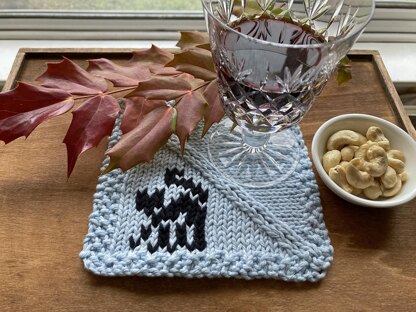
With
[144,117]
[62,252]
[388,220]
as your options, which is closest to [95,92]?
[144,117]

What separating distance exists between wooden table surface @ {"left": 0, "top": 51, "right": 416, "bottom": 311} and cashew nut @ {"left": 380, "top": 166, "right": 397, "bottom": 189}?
29 mm

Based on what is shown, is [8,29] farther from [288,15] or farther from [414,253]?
[414,253]

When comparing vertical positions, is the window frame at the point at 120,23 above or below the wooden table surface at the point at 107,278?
above

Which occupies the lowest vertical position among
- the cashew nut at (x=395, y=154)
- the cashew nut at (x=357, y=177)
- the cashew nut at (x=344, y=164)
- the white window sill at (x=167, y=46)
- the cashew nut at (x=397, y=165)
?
the cashew nut at (x=357, y=177)

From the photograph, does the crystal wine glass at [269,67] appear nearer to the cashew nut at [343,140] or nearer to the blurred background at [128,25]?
the cashew nut at [343,140]

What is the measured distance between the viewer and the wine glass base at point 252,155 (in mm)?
466

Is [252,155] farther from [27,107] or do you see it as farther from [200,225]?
[27,107]

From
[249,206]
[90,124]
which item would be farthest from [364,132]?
[90,124]

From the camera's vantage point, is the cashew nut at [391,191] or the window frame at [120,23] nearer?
the cashew nut at [391,191]

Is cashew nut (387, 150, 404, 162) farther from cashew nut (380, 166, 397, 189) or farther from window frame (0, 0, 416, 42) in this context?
window frame (0, 0, 416, 42)

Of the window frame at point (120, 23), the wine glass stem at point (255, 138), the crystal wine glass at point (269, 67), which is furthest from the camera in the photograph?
the window frame at point (120, 23)

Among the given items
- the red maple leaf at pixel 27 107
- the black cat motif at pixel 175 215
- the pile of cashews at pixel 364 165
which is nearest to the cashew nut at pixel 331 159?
the pile of cashews at pixel 364 165

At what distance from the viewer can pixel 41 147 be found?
482mm

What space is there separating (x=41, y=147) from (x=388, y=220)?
1.13 feet
